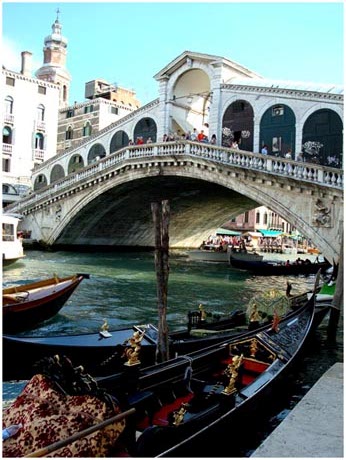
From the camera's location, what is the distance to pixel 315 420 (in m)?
2.79

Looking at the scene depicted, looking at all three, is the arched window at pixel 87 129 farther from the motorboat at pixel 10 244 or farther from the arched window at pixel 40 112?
the motorboat at pixel 10 244

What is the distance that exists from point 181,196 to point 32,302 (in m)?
13.2

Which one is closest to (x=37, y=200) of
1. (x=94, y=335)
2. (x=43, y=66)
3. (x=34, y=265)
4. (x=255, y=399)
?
(x=34, y=265)

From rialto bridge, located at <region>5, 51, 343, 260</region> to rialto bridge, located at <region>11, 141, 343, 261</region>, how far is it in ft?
0.11

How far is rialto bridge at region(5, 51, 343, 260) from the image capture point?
39.7 feet

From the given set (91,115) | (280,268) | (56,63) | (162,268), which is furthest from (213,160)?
(56,63)

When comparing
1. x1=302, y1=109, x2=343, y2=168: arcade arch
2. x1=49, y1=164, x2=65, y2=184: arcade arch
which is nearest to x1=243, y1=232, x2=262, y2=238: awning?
x1=49, y1=164, x2=65, y2=184: arcade arch

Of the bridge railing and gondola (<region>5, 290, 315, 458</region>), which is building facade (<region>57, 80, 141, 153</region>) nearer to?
the bridge railing

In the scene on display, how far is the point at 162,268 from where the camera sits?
15.4ft

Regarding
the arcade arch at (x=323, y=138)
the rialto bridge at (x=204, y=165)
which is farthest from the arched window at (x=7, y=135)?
the arcade arch at (x=323, y=138)

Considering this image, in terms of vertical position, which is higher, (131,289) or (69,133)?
(69,133)

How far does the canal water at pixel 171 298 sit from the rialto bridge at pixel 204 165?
7.14 ft

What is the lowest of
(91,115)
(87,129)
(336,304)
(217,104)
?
(336,304)

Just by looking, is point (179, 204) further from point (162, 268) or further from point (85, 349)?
point (85, 349)
